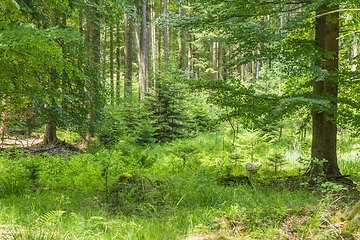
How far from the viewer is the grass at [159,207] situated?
9.94ft

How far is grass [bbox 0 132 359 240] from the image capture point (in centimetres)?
303

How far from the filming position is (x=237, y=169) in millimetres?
6980

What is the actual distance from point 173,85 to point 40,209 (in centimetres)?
804

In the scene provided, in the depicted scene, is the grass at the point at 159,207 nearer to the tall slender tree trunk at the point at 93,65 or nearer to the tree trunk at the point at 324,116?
the tree trunk at the point at 324,116

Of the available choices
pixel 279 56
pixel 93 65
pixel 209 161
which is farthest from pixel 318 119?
pixel 93 65

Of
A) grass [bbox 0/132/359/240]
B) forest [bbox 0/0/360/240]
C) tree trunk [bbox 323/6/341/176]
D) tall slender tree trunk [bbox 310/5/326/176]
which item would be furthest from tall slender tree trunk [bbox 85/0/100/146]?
tree trunk [bbox 323/6/341/176]

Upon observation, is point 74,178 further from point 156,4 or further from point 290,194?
point 156,4

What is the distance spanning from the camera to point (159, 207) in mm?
4258

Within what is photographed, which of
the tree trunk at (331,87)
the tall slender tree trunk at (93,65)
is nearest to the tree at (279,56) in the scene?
the tree trunk at (331,87)

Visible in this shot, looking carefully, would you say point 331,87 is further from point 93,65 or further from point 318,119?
point 93,65

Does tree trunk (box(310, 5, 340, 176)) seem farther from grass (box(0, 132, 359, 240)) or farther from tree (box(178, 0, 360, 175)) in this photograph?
grass (box(0, 132, 359, 240))

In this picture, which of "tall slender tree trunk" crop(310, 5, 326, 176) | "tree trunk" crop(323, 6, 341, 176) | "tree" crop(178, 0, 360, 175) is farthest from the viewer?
"tall slender tree trunk" crop(310, 5, 326, 176)

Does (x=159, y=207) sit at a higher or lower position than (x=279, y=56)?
lower

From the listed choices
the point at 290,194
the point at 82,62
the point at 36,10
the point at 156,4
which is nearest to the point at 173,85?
the point at 82,62
